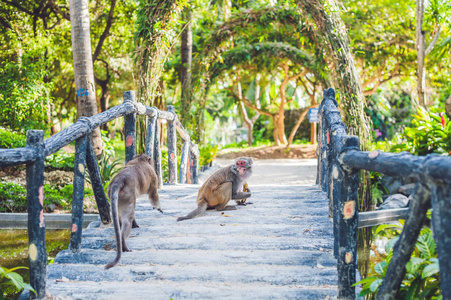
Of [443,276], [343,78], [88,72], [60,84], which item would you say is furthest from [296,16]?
[60,84]

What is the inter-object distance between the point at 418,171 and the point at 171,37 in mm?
A: 5671

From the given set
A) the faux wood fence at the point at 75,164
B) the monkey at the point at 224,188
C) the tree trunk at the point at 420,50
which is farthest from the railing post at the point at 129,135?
the tree trunk at the point at 420,50

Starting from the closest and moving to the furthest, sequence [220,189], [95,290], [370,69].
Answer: [95,290] → [220,189] → [370,69]

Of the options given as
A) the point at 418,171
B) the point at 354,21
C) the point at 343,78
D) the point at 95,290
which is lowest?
the point at 95,290

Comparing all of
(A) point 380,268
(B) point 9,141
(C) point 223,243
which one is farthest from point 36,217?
(B) point 9,141

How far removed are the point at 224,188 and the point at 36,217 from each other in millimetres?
2113

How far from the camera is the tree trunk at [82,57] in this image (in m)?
6.56

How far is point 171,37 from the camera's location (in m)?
Answer: 6.66

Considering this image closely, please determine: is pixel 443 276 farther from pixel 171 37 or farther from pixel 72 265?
pixel 171 37

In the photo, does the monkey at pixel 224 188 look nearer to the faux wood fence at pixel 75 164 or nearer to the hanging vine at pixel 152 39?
the faux wood fence at pixel 75 164

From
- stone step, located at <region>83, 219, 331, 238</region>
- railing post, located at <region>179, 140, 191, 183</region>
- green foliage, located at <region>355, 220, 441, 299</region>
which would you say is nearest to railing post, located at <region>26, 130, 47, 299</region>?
stone step, located at <region>83, 219, 331, 238</region>

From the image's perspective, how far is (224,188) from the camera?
4.11m

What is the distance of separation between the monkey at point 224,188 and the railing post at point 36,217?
1.68m

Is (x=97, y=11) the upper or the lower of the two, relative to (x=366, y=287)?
upper
